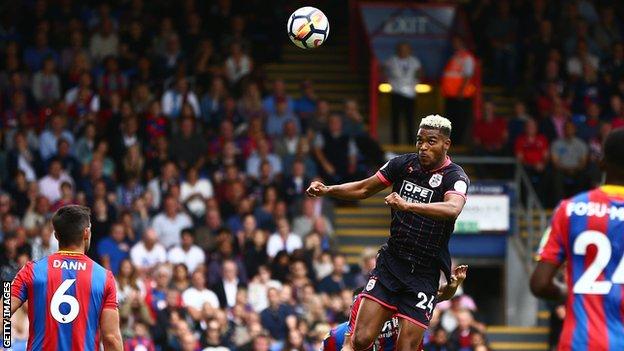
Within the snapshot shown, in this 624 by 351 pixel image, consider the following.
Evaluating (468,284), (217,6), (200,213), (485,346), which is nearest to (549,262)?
(485,346)

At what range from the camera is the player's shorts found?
34.7ft

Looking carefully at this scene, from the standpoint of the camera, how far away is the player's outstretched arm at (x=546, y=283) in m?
7.29

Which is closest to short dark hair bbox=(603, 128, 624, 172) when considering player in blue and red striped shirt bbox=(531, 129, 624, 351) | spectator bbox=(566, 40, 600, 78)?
player in blue and red striped shirt bbox=(531, 129, 624, 351)

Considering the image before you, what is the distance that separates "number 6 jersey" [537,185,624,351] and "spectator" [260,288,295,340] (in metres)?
10.0

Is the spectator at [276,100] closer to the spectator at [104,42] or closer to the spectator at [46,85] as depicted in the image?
the spectator at [104,42]

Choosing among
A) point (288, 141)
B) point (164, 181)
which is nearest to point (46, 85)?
point (164, 181)

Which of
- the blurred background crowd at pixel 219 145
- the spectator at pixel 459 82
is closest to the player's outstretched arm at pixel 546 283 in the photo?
the blurred background crowd at pixel 219 145

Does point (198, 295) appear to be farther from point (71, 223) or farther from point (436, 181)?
point (71, 223)

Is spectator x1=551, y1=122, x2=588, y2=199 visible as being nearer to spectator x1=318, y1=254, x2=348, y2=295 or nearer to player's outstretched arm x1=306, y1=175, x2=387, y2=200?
spectator x1=318, y1=254, x2=348, y2=295

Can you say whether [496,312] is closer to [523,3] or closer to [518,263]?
[518,263]

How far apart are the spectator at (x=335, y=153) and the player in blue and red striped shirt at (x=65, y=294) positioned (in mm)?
11604

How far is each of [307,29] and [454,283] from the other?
10.4ft

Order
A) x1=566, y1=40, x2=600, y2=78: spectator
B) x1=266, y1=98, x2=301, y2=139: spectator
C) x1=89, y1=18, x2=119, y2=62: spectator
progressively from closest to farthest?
x1=266, y1=98, x2=301, y2=139: spectator < x1=89, y1=18, x2=119, y2=62: spectator < x1=566, y1=40, x2=600, y2=78: spectator

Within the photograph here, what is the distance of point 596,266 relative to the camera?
24.2 feet
